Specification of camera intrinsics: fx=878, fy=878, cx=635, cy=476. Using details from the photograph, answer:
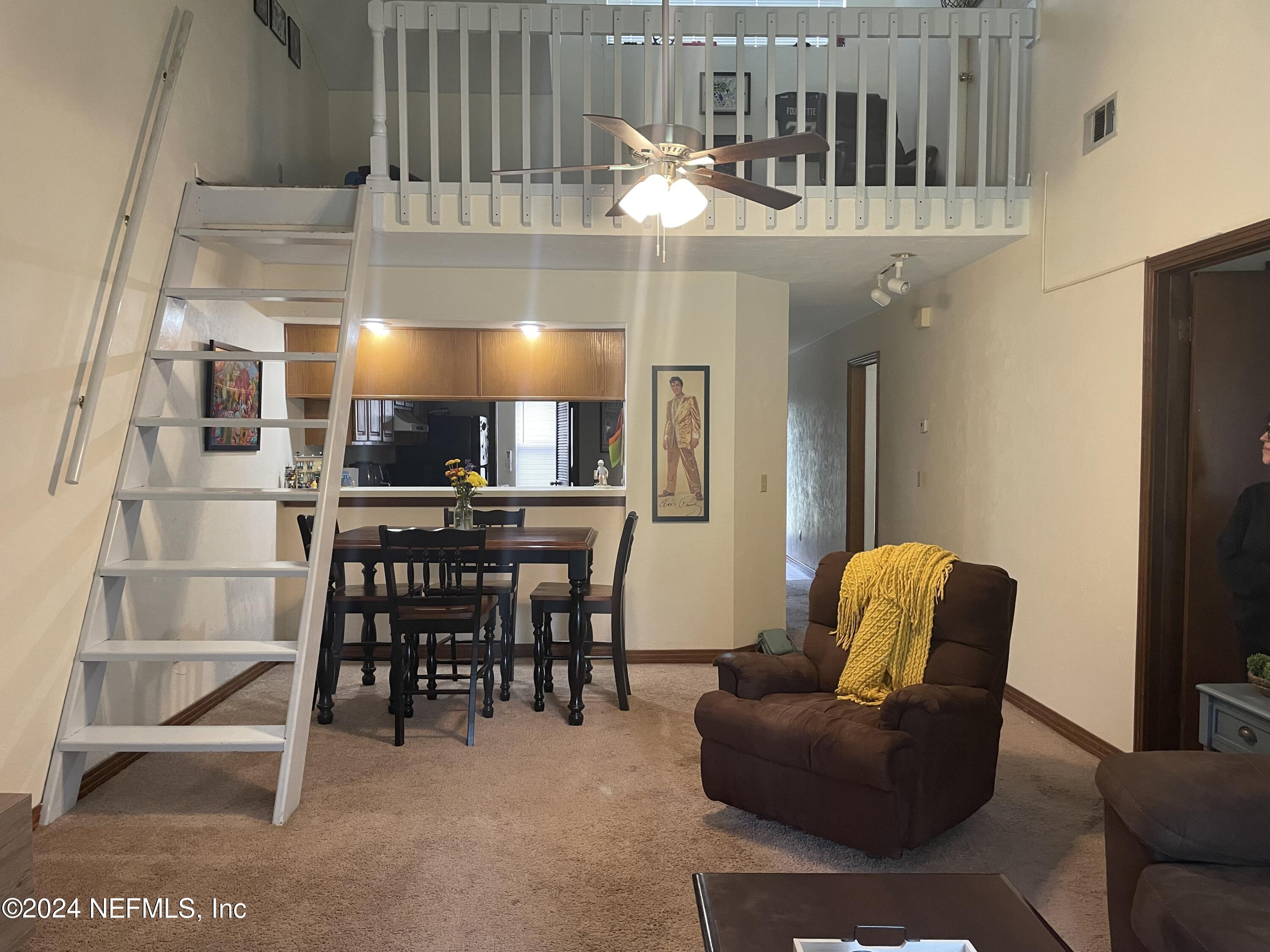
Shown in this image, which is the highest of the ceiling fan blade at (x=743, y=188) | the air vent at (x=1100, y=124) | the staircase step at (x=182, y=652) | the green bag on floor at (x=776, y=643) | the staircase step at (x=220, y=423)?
the air vent at (x=1100, y=124)

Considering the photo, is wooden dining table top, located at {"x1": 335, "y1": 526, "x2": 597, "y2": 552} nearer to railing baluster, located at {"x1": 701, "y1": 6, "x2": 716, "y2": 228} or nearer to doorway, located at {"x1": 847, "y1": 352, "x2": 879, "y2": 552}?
railing baluster, located at {"x1": 701, "y1": 6, "x2": 716, "y2": 228}

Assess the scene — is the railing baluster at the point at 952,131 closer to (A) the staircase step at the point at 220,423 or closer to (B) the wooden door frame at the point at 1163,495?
(B) the wooden door frame at the point at 1163,495

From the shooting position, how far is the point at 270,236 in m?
3.81

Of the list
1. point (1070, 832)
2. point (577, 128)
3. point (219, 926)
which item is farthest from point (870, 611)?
point (577, 128)

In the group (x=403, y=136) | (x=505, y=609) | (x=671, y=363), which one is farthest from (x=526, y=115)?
(x=505, y=609)

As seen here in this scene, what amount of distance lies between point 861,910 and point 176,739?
245 cm

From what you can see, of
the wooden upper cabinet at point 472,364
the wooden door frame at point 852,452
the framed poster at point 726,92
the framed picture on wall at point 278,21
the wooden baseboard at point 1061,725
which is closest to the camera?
the wooden baseboard at point 1061,725

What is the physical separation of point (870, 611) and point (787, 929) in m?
1.76

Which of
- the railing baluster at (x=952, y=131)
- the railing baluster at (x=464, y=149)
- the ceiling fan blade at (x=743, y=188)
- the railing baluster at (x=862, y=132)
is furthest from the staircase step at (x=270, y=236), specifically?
the railing baluster at (x=952, y=131)

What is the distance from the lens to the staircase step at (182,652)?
10.2ft

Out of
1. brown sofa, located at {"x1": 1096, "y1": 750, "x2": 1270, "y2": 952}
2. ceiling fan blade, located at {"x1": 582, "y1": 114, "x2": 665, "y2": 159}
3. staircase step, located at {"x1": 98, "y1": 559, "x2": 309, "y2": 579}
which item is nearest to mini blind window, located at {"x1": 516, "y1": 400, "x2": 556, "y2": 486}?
staircase step, located at {"x1": 98, "y1": 559, "x2": 309, "y2": 579}

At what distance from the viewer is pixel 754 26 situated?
14.0 ft

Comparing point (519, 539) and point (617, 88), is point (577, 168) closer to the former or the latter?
point (617, 88)

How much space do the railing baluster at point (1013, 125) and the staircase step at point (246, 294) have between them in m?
3.18
